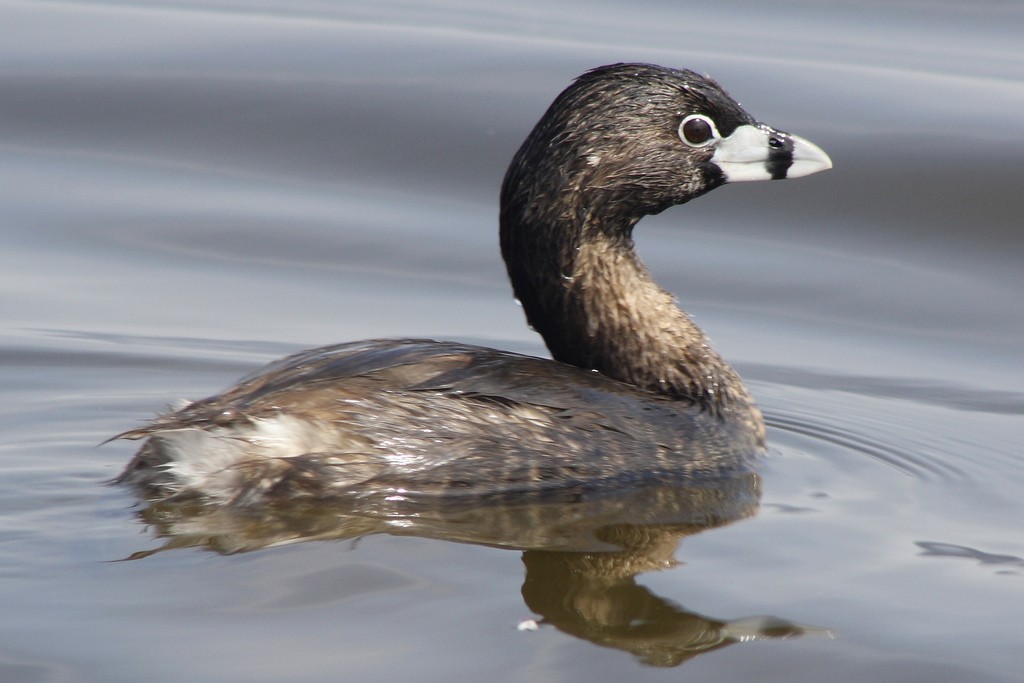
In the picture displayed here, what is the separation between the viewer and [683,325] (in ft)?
19.9

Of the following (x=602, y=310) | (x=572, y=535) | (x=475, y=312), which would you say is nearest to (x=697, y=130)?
(x=602, y=310)

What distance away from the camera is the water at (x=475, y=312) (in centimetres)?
441

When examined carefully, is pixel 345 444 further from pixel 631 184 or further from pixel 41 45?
pixel 41 45

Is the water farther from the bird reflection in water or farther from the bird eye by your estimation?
the bird eye

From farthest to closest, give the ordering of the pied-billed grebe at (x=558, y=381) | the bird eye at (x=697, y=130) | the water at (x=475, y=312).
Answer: the bird eye at (x=697, y=130)
the pied-billed grebe at (x=558, y=381)
the water at (x=475, y=312)

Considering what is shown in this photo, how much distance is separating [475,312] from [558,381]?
8.10 feet

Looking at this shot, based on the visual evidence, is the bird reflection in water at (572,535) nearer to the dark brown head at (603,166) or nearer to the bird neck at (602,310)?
the bird neck at (602,310)

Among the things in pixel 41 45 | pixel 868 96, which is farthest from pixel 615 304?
pixel 41 45

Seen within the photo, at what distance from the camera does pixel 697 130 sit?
19.7 feet

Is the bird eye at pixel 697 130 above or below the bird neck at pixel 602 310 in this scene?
above

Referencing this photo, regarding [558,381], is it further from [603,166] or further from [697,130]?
[697,130]

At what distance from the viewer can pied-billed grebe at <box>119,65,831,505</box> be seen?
5082mm

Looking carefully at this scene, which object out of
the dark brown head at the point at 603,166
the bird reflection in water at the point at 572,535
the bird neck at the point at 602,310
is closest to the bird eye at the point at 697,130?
the dark brown head at the point at 603,166

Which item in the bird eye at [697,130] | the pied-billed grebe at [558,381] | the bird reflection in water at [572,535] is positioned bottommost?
the bird reflection in water at [572,535]
